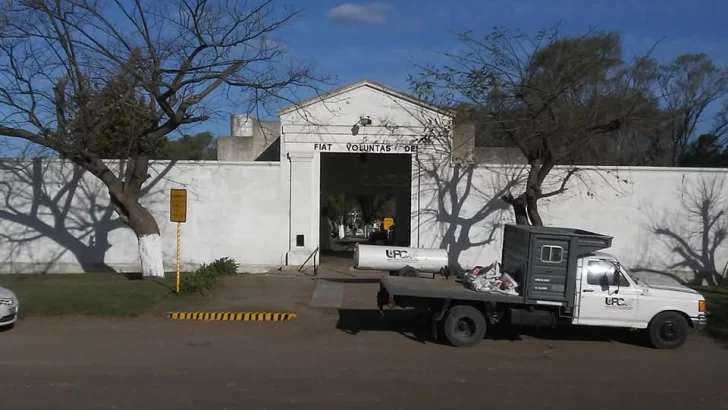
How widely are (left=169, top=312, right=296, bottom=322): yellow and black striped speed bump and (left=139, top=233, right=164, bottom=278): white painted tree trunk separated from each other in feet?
15.4

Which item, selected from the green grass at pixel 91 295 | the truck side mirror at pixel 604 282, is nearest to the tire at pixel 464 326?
the truck side mirror at pixel 604 282

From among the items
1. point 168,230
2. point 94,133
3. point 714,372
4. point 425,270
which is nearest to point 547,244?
point 714,372

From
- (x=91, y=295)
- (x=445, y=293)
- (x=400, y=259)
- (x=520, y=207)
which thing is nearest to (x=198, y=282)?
(x=91, y=295)

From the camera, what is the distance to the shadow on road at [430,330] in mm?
15383

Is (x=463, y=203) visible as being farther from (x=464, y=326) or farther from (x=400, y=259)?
→ (x=464, y=326)

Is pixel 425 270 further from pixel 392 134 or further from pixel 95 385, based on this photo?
pixel 95 385

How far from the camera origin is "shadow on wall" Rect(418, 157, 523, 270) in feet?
86.5

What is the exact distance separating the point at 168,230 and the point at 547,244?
1558cm

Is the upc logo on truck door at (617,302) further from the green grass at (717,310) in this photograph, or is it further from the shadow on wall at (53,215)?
the shadow on wall at (53,215)

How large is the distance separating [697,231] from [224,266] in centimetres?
1599

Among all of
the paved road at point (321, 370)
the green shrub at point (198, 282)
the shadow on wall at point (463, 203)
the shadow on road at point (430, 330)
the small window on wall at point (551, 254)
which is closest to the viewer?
the paved road at point (321, 370)

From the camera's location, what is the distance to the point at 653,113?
967 inches

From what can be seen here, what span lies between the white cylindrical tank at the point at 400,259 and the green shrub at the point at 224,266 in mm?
5172

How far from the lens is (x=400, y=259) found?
2158 centimetres
